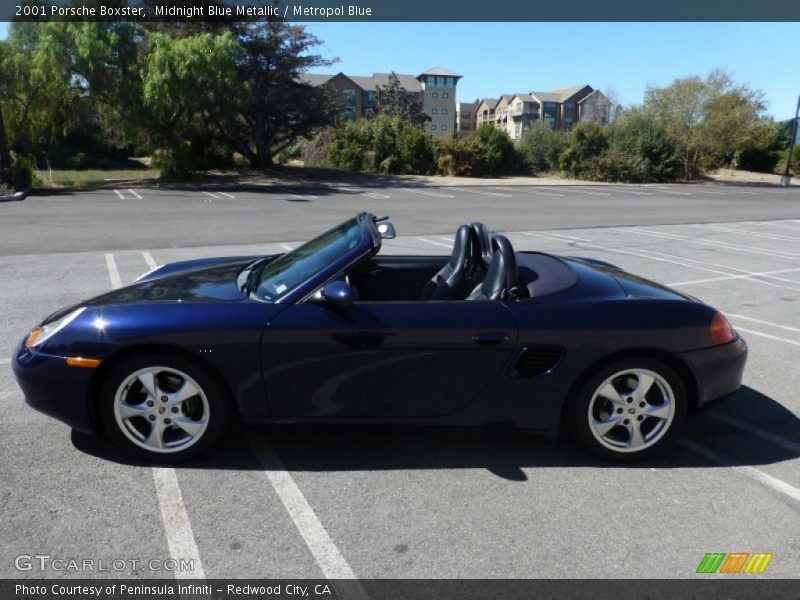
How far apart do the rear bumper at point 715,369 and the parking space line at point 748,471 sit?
0.36 meters

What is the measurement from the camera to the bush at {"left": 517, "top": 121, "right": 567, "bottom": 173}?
1807 inches

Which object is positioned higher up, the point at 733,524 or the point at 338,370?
the point at 338,370

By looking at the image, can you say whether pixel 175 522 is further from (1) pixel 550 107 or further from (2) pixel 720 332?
(1) pixel 550 107

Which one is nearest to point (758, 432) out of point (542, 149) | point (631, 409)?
point (631, 409)

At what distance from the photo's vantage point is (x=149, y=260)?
32.2ft

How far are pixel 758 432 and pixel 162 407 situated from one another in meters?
3.50

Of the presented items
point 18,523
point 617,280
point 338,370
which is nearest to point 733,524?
point 617,280

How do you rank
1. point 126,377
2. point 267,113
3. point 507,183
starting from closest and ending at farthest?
1. point 126,377
2. point 267,113
3. point 507,183

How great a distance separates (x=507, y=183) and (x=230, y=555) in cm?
3747

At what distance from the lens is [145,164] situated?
48562 millimetres

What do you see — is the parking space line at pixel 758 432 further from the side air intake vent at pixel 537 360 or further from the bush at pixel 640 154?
the bush at pixel 640 154

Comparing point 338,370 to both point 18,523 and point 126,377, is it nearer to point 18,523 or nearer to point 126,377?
point 126,377
